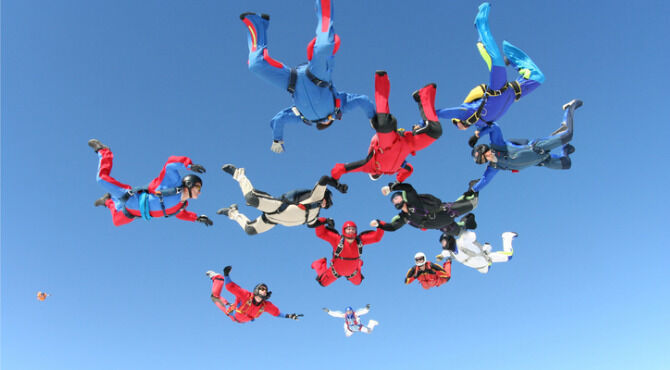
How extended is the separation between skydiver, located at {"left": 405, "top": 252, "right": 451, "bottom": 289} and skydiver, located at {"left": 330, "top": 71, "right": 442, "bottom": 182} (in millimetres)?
3872

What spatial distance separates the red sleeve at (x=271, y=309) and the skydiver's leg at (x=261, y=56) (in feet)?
26.2

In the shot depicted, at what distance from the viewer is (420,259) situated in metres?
12.7

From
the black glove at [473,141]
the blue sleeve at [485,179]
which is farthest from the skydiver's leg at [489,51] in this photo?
the blue sleeve at [485,179]

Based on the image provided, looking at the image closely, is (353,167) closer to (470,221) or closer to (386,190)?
(386,190)

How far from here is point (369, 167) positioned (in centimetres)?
1012

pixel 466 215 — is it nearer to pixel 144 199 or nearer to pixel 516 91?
pixel 516 91

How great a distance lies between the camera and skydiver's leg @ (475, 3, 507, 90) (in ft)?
32.7

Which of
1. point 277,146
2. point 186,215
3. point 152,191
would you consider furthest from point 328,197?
point 152,191

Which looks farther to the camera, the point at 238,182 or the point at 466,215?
the point at 466,215

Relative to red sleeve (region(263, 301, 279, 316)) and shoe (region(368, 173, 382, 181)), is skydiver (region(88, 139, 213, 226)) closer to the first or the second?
shoe (region(368, 173, 382, 181))

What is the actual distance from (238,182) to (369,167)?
331cm

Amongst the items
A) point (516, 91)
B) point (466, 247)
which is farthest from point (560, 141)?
point (466, 247)

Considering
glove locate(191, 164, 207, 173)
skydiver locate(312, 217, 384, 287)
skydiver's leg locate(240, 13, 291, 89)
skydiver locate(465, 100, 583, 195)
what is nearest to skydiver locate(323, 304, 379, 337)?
skydiver locate(312, 217, 384, 287)

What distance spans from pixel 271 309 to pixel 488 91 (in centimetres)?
966
